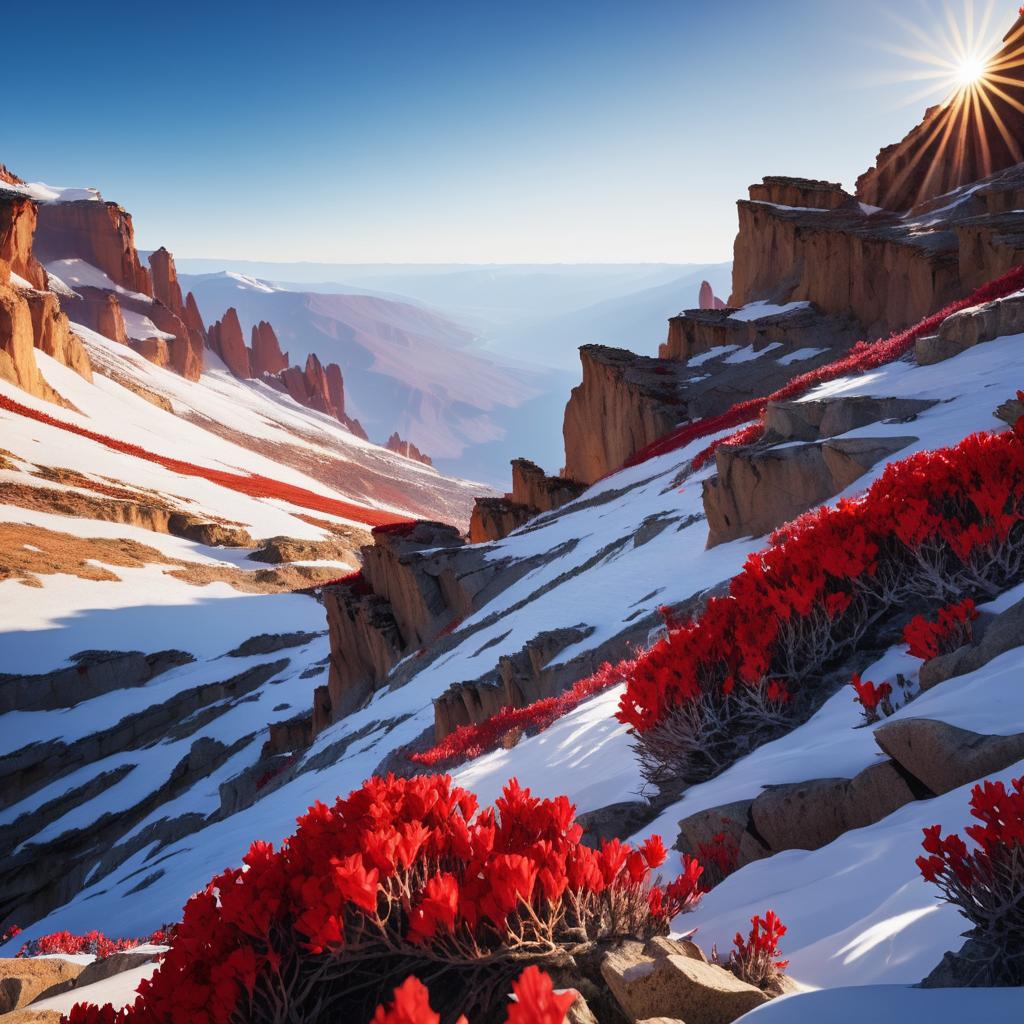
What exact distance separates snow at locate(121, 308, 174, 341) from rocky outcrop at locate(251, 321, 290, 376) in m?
39.6

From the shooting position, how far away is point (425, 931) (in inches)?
97.5

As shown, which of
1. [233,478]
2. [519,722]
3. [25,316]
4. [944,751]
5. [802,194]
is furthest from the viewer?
[233,478]

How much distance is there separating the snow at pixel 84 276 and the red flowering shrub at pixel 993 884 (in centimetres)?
14667

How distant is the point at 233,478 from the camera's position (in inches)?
2820

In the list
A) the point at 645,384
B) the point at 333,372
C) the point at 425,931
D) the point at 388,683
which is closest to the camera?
the point at 425,931

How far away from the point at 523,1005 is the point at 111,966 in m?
6.69

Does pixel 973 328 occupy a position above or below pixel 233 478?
below

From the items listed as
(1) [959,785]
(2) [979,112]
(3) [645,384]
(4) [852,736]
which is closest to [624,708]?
(4) [852,736]

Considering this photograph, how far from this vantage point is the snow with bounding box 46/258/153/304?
129 metres

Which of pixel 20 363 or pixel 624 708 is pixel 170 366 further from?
pixel 624 708

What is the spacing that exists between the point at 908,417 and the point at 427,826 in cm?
1075

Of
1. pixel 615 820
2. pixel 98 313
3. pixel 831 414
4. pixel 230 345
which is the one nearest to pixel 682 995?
pixel 615 820

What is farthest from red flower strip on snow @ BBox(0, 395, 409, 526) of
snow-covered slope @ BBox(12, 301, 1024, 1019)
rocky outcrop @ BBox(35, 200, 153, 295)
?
rocky outcrop @ BBox(35, 200, 153, 295)

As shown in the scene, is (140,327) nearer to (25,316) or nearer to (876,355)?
(25,316)
